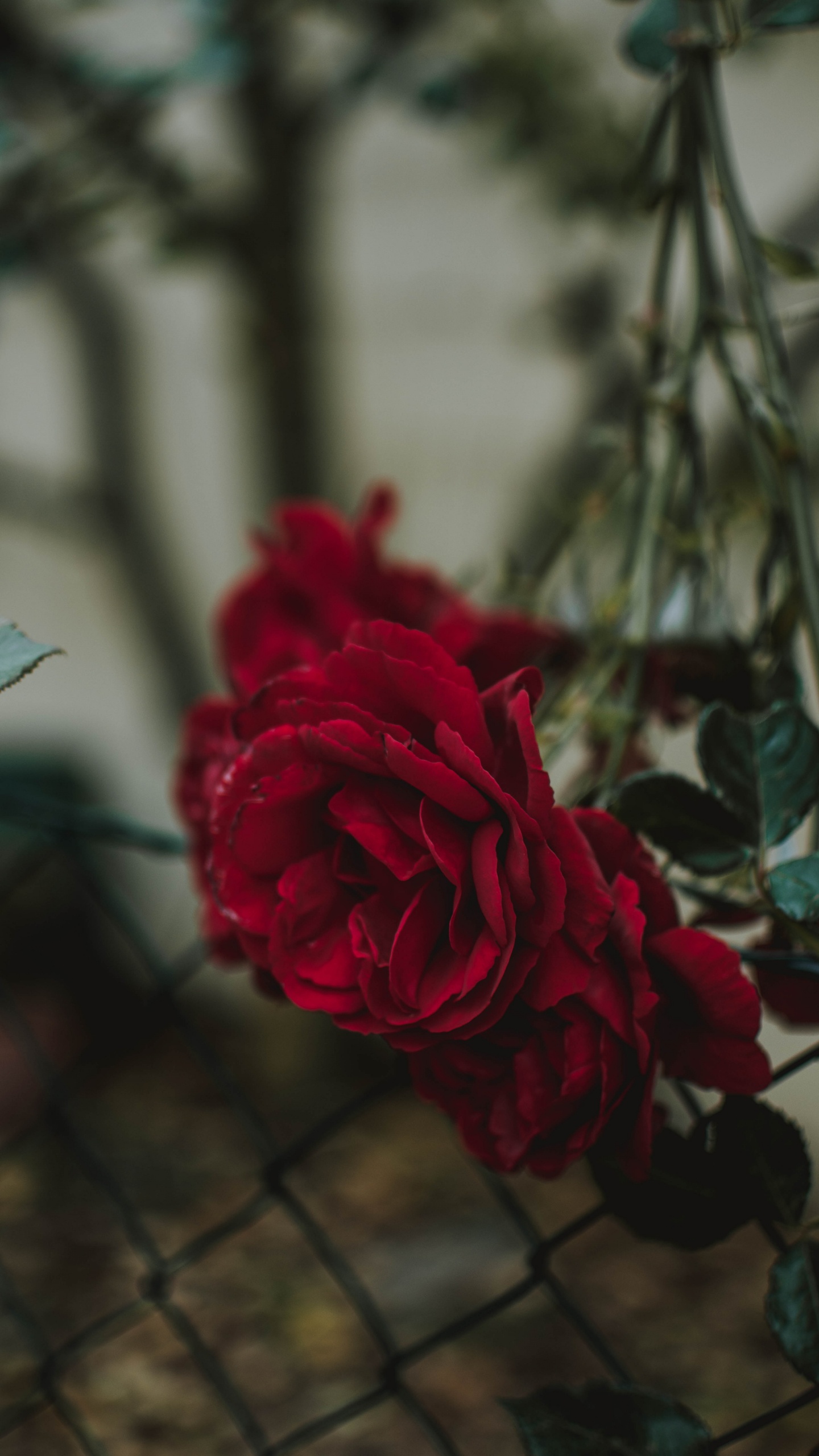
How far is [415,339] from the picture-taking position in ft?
5.84

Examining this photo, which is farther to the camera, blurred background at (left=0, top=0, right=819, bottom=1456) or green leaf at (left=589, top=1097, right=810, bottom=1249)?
blurred background at (left=0, top=0, right=819, bottom=1456)

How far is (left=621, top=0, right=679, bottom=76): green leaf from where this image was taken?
286mm

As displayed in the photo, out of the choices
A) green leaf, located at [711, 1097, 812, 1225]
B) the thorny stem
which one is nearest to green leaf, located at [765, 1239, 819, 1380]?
green leaf, located at [711, 1097, 812, 1225]

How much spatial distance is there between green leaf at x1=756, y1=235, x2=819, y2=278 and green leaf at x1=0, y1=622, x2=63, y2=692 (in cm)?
23

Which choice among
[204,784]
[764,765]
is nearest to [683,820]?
[764,765]

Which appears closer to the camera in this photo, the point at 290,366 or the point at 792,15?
the point at 792,15

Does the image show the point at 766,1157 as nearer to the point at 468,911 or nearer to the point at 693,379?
the point at 468,911

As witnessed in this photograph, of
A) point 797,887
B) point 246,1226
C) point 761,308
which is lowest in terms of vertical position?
point 246,1226

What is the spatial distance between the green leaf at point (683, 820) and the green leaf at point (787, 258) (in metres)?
0.16

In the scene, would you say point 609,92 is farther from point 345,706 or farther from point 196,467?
point 345,706

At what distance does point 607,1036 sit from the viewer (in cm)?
21

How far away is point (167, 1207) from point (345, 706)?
1406 millimetres

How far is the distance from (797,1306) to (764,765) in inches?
4.7

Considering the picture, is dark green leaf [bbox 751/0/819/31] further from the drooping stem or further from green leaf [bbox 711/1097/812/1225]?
green leaf [bbox 711/1097/812/1225]
